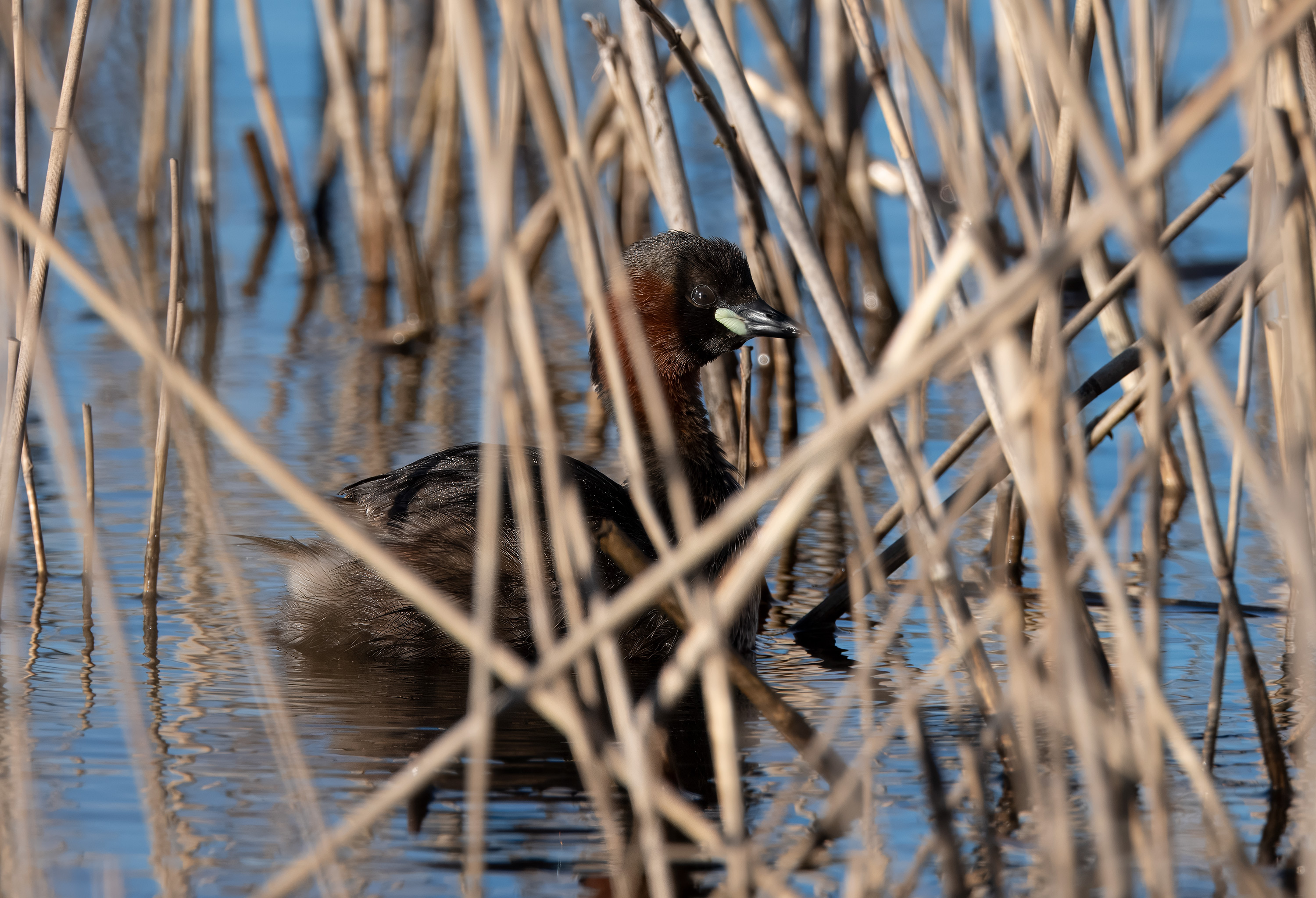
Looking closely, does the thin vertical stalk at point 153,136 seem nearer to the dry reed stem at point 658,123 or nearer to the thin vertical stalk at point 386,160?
the thin vertical stalk at point 386,160

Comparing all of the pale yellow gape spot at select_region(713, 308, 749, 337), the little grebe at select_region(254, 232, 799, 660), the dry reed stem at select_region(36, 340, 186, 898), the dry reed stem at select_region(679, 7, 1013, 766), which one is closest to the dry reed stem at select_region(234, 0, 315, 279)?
the little grebe at select_region(254, 232, 799, 660)

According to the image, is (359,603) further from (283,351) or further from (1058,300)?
(283,351)

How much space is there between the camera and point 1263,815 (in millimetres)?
3521

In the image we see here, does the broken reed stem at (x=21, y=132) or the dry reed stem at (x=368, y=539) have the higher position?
the broken reed stem at (x=21, y=132)

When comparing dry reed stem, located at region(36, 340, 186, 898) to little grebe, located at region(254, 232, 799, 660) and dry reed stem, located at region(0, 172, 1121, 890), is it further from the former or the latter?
little grebe, located at region(254, 232, 799, 660)

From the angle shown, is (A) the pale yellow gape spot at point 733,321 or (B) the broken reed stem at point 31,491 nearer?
(B) the broken reed stem at point 31,491

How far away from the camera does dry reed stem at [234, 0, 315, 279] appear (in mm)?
7891

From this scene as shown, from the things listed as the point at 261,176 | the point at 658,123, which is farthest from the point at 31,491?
the point at 261,176

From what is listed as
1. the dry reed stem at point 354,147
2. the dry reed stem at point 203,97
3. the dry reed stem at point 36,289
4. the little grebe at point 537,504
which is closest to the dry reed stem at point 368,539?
the dry reed stem at point 36,289

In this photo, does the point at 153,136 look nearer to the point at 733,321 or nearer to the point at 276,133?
the point at 276,133

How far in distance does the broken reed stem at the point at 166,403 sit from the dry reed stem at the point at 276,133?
338cm

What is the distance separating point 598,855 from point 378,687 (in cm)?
120

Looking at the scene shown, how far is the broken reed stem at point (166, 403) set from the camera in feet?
14.0

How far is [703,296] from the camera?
507 centimetres
